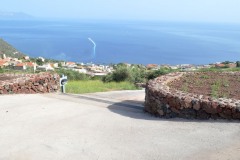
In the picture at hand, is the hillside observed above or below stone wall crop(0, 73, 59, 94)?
below

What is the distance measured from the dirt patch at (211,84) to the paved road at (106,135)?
1.37 meters

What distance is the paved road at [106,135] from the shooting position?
4.93 meters

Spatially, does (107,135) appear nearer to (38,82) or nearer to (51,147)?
(51,147)

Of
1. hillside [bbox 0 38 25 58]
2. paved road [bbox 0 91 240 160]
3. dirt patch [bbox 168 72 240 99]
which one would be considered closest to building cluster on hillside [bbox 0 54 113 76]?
hillside [bbox 0 38 25 58]

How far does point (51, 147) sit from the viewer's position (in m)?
5.25

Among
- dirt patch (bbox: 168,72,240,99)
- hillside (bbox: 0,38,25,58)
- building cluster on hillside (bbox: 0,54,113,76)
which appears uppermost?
dirt patch (bbox: 168,72,240,99)

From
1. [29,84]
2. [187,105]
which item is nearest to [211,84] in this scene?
[187,105]

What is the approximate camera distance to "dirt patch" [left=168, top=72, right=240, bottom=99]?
303 inches

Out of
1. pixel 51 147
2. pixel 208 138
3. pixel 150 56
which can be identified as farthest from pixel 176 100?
pixel 150 56

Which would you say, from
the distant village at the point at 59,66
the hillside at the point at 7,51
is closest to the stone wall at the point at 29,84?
the distant village at the point at 59,66

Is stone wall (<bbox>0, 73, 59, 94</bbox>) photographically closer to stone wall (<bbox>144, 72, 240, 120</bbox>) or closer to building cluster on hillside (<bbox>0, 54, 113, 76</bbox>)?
stone wall (<bbox>144, 72, 240, 120</bbox>)

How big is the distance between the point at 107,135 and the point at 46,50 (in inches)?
4436

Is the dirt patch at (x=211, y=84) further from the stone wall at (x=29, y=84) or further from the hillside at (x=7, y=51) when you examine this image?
the hillside at (x=7, y=51)

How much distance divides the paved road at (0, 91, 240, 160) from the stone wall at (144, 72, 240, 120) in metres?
0.21
